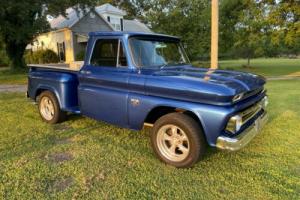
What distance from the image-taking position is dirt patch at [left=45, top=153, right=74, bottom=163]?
4.39m

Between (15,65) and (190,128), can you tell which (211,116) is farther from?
(15,65)

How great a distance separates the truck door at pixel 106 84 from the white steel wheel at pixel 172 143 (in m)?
0.71

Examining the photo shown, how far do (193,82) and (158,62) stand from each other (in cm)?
121

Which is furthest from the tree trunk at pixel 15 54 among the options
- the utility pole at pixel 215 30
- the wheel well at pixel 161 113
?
the wheel well at pixel 161 113

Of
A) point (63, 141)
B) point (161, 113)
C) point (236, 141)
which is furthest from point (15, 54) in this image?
point (236, 141)

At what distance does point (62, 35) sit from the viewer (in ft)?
95.0

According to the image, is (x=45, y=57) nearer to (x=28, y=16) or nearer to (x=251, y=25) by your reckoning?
(x=28, y=16)

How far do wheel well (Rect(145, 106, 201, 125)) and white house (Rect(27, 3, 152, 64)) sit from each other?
73.6ft

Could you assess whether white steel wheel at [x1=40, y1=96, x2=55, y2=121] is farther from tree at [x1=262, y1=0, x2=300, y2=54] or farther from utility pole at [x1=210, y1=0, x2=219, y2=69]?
tree at [x1=262, y1=0, x2=300, y2=54]

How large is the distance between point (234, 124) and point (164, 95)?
1040 mm

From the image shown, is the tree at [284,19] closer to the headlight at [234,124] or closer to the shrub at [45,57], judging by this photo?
the headlight at [234,124]

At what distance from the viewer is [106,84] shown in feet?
16.1

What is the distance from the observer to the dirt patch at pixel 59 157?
4.39 meters

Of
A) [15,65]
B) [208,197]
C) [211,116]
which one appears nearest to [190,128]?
[211,116]
